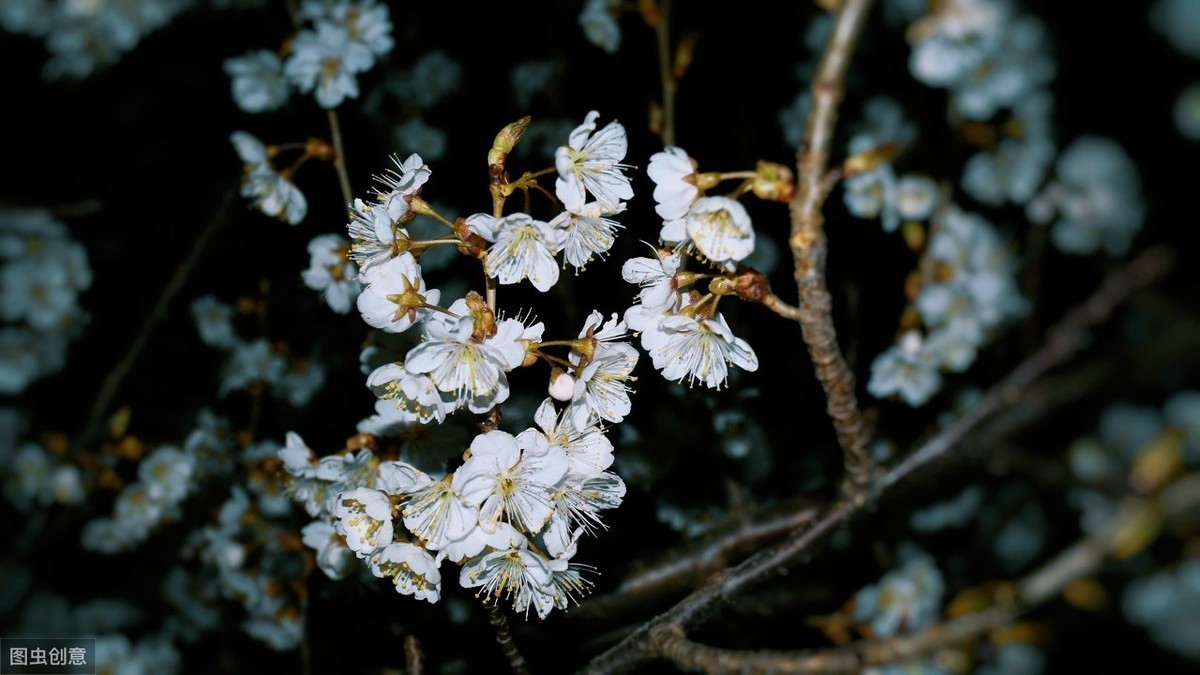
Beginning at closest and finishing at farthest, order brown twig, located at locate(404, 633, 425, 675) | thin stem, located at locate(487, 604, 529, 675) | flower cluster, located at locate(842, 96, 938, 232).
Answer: thin stem, located at locate(487, 604, 529, 675), brown twig, located at locate(404, 633, 425, 675), flower cluster, located at locate(842, 96, 938, 232)

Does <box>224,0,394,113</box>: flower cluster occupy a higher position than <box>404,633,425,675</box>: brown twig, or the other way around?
Answer: <box>224,0,394,113</box>: flower cluster

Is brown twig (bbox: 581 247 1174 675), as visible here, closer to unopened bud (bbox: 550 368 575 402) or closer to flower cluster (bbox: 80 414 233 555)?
unopened bud (bbox: 550 368 575 402)

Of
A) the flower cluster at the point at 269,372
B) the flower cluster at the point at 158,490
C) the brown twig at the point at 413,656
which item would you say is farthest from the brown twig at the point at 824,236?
the flower cluster at the point at 158,490

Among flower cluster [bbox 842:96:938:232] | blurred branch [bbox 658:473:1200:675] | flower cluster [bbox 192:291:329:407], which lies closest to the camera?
blurred branch [bbox 658:473:1200:675]

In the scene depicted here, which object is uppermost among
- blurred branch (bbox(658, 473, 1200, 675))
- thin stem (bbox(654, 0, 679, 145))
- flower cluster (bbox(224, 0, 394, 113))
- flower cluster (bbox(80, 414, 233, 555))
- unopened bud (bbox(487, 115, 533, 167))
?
flower cluster (bbox(224, 0, 394, 113))

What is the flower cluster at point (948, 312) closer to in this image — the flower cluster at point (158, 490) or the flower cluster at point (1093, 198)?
the flower cluster at point (1093, 198)

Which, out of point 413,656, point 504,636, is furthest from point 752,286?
point 413,656

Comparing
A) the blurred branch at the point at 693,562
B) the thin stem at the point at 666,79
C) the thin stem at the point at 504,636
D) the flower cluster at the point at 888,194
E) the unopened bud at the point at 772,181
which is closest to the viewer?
the unopened bud at the point at 772,181

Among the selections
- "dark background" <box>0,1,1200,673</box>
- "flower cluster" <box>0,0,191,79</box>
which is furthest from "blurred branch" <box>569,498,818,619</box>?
"flower cluster" <box>0,0,191,79</box>

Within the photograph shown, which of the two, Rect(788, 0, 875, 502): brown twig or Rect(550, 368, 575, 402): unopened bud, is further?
Rect(550, 368, 575, 402): unopened bud
